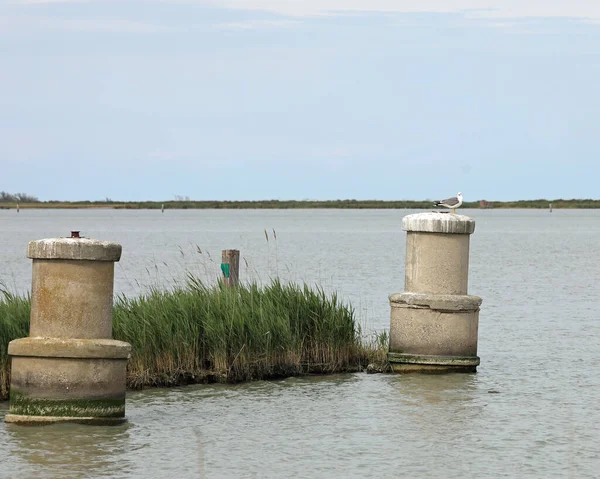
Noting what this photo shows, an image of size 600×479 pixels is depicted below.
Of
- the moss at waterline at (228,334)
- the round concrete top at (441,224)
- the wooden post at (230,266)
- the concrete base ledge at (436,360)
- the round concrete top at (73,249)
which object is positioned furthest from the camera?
the wooden post at (230,266)

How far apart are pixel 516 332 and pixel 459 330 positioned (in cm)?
742

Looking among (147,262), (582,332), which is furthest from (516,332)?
(147,262)

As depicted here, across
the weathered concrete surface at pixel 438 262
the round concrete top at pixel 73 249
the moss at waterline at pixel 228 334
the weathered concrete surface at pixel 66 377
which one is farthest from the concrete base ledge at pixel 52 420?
the weathered concrete surface at pixel 438 262

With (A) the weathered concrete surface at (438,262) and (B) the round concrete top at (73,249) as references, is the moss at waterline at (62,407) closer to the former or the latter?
(B) the round concrete top at (73,249)

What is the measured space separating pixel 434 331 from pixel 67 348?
17.3 ft

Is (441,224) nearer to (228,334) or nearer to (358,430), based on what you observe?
(228,334)

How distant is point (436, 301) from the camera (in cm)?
1443

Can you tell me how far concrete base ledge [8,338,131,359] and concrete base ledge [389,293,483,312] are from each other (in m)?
4.64

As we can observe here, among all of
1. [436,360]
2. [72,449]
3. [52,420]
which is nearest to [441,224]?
[436,360]

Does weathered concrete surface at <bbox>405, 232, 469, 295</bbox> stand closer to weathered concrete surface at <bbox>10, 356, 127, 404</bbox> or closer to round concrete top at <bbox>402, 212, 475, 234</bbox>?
round concrete top at <bbox>402, 212, 475, 234</bbox>

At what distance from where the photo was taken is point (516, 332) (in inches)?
855

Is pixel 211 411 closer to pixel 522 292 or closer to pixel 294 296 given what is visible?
pixel 294 296

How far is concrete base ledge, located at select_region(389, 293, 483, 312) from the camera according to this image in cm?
1443

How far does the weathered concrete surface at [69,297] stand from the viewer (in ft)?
35.6
